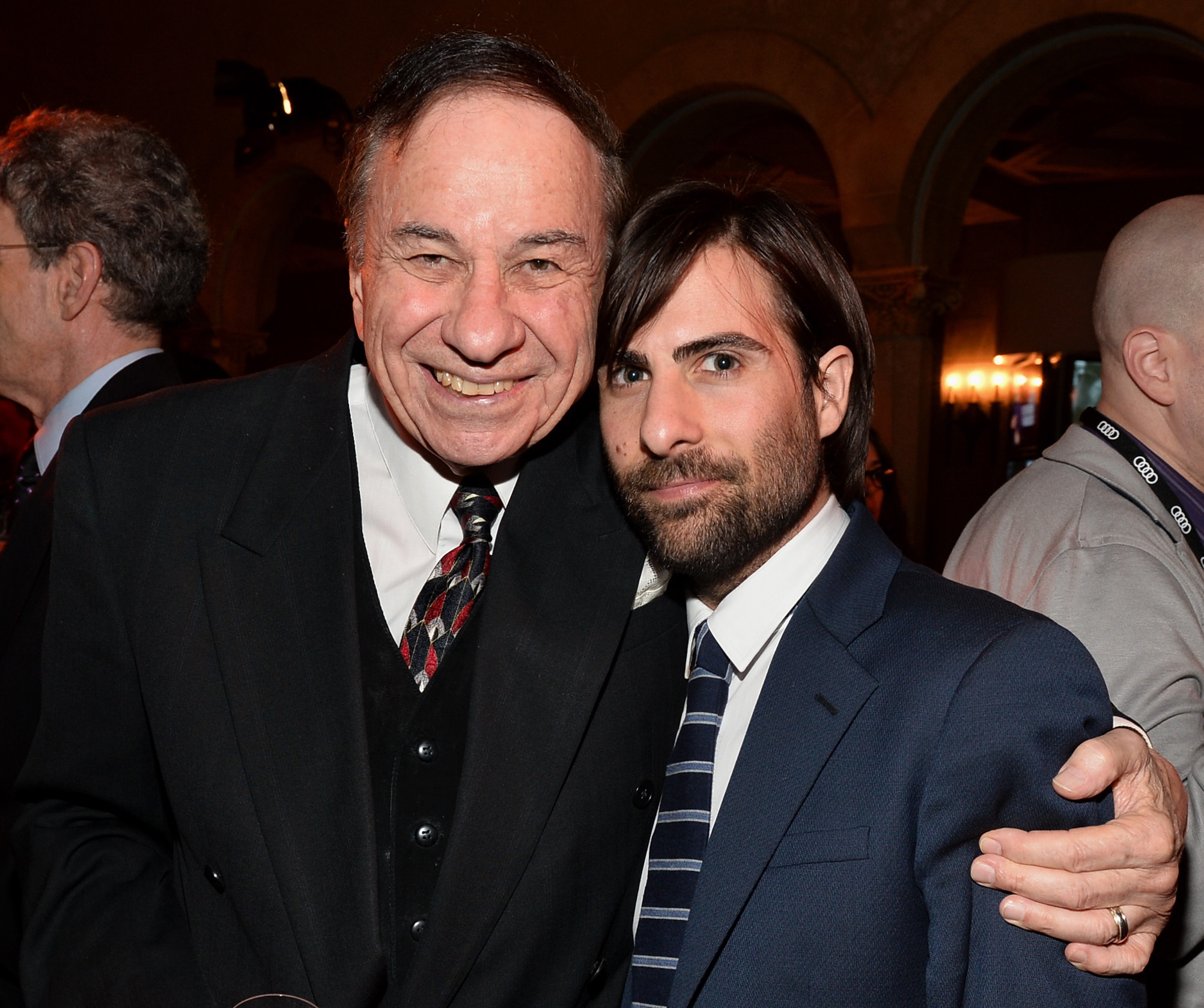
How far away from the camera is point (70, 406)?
225 centimetres

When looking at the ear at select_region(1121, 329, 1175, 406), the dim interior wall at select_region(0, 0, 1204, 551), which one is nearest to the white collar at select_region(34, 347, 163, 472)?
the ear at select_region(1121, 329, 1175, 406)

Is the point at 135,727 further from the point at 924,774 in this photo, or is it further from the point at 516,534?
the point at 924,774

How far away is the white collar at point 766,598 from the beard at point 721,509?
25 millimetres

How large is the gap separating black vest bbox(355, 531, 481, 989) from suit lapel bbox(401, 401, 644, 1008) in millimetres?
54

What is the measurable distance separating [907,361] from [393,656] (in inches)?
249

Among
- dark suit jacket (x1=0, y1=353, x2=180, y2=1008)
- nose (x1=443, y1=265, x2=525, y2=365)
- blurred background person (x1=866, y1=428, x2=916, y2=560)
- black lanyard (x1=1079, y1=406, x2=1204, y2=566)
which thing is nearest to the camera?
nose (x1=443, y1=265, x2=525, y2=365)

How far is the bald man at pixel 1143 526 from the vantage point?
1.83 meters

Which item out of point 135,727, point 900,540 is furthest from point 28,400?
point 900,540

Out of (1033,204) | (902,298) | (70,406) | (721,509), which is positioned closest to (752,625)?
(721,509)

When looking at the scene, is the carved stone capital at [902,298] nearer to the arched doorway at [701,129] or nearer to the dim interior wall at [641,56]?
the dim interior wall at [641,56]

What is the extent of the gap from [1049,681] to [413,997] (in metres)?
0.87

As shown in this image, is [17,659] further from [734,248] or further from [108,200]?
[734,248]

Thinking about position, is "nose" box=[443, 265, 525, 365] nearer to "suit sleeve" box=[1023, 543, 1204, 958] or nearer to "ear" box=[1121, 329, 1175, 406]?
"suit sleeve" box=[1023, 543, 1204, 958]

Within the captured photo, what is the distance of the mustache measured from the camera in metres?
1.57
